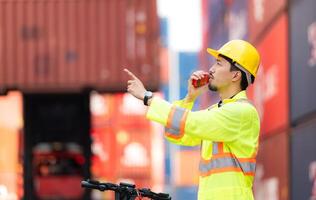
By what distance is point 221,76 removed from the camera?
475cm

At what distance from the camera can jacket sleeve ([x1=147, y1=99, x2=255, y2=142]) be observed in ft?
14.3

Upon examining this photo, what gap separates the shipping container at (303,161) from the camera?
9547 millimetres

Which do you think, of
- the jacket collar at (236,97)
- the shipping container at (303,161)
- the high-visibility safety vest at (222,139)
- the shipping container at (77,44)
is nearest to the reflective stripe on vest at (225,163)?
the high-visibility safety vest at (222,139)

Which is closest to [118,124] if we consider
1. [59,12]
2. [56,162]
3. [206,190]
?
[56,162]

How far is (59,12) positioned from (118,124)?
15989mm

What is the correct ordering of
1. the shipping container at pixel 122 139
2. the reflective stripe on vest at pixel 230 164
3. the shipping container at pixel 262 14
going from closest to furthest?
1. the reflective stripe on vest at pixel 230 164
2. the shipping container at pixel 262 14
3. the shipping container at pixel 122 139

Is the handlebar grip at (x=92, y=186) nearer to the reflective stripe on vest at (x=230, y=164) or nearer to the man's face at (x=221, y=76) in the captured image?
the reflective stripe on vest at (x=230, y=164)

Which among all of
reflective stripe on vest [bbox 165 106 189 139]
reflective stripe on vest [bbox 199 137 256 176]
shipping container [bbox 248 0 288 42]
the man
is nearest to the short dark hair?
the man

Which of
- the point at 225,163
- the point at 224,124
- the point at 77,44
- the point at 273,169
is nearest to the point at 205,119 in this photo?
the point at 224,124

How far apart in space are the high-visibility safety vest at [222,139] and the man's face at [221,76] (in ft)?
0.45

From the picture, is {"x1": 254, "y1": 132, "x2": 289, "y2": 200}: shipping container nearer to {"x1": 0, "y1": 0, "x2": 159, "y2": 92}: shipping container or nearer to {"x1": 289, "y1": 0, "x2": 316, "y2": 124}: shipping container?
{"x1": 289, "y1": 0, "x2": 316, "y2": 124}: shipping container

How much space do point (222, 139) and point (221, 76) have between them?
1.42 feet

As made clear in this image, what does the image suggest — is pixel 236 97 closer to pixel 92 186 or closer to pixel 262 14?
pixel 92 186

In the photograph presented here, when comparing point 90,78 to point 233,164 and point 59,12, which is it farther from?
point 233,164
